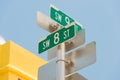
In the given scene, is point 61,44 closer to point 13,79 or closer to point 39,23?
point 39,23

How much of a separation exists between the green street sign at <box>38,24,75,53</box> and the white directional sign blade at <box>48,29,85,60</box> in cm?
14

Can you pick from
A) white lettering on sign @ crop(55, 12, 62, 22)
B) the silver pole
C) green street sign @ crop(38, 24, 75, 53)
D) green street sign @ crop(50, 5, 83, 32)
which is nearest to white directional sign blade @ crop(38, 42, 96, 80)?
the silver pole

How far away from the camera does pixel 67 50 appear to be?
A: 328 inches

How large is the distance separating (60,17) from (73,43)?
27.2 inches

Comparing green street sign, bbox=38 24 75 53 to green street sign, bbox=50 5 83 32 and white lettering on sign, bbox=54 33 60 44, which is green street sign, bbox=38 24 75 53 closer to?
white lettering on sign, bbox=54 33 60 44

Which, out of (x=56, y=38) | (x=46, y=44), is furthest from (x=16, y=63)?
(x=56, y=38)

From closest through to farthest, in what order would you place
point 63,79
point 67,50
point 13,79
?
point 63,79, point 67,50, point 13,79

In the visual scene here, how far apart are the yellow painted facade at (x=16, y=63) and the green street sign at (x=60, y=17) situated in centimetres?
756

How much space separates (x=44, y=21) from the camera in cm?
865

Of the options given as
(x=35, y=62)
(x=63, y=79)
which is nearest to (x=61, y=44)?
(x=63, y=79)

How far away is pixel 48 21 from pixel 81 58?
3.74 ft

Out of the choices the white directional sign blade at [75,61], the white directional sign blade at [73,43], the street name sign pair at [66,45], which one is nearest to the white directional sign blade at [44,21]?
the street name sign pair at [66,45]

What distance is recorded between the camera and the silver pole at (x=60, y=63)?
7793 mm

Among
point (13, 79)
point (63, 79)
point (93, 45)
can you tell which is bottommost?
point (63, 79)
